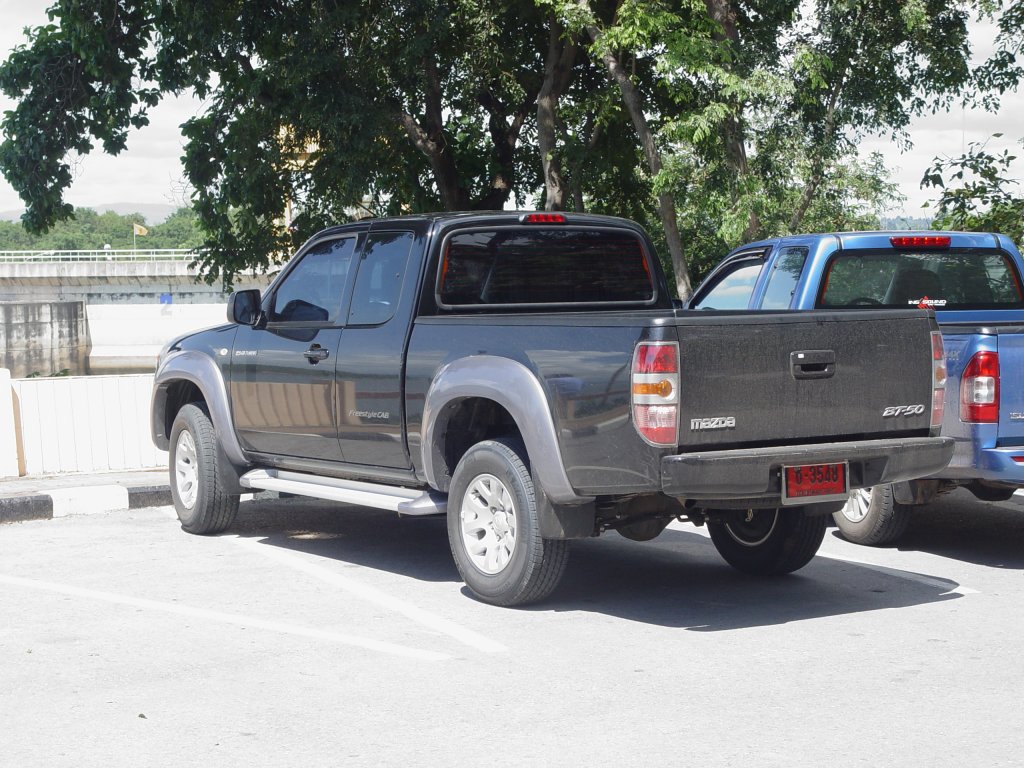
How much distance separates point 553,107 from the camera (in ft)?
64.7

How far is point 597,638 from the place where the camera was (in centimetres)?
610

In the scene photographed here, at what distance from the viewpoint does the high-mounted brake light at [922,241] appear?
8422 millimetres

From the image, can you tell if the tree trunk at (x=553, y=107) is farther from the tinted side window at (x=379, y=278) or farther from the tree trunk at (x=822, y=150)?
the tinted side window at (x=379, y=278)

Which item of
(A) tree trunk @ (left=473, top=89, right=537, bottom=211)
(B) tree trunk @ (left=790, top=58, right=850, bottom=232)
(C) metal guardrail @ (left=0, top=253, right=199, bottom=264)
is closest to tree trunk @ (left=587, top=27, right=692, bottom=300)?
(B) tree trunk @ (left=790, top=58, right=850, bottom=232)

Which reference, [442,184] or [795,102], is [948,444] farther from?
Answer: [442,184]

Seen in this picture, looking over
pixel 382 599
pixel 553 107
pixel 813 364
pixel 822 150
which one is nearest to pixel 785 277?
pixel 813 364

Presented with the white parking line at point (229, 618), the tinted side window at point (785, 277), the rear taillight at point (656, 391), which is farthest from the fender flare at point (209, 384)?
the rear taillight at point (656, 391)

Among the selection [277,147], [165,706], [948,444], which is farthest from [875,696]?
[277,147]

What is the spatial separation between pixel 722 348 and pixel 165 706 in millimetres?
2701

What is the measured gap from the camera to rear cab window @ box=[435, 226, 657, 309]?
297 inches

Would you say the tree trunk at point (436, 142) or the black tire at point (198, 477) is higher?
the tree trunk at point (436, 142)

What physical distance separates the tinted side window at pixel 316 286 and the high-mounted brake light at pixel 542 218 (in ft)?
3.57

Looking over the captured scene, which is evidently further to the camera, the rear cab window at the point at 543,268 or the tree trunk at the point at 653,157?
the tree trunk at the point at 653,157

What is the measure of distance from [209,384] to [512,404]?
326 cm
